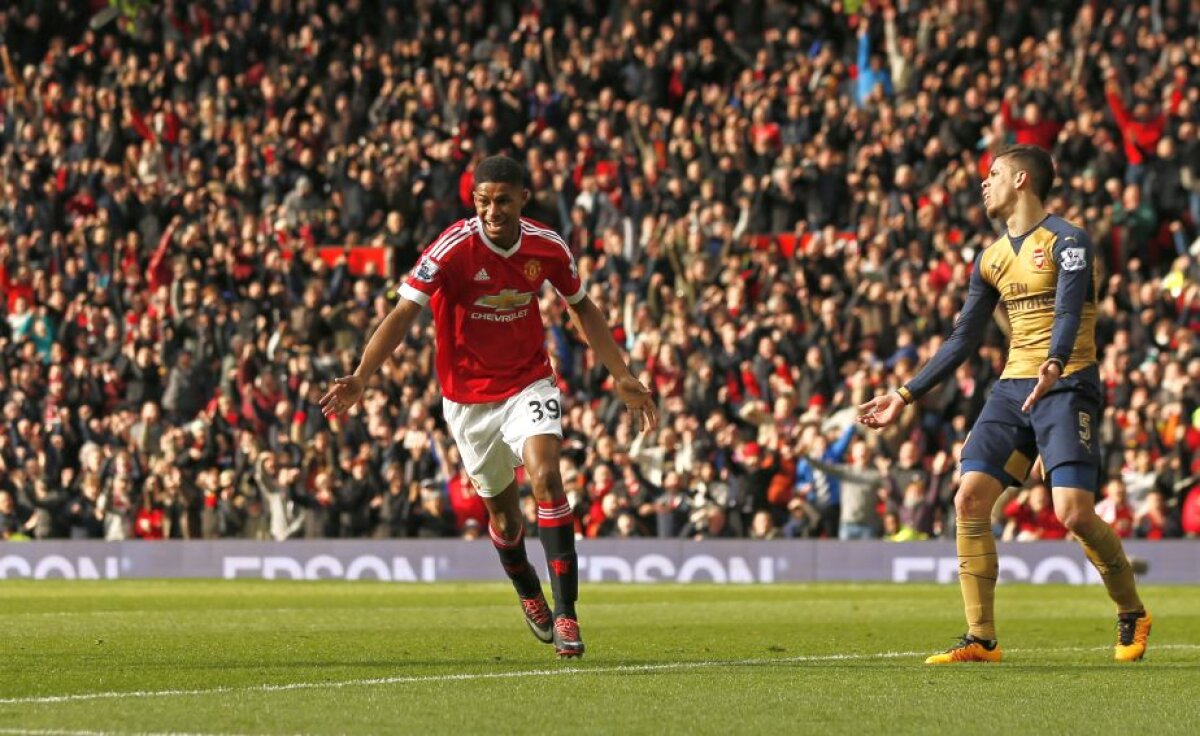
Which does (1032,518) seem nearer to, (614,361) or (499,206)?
(614,361)

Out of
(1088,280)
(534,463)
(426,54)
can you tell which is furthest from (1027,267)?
(426,54)

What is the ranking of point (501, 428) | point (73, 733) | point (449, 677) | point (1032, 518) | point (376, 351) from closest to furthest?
point (73, 733), point (449, 677), point (376, 351), point (501, 428), point (1032, 518)

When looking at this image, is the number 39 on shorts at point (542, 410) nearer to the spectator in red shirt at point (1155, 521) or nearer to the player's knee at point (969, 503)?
the player's knee at point (969, 503)

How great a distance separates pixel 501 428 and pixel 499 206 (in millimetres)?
1180

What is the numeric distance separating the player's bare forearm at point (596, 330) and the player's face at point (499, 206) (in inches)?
25.5

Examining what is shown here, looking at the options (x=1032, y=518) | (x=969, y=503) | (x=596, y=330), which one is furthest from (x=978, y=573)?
(x=1032, y=518)

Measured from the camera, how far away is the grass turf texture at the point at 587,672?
24.4 ft

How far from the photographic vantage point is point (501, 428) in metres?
10.7

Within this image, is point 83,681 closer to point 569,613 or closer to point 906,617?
point 569,613

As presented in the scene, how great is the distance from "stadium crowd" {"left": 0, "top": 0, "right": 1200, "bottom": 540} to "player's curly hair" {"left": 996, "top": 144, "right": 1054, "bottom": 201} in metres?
11.8

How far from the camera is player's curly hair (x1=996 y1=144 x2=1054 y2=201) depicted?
33.4 feet

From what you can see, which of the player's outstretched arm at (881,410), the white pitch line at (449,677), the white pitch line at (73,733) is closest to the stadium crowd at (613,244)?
the white pitch line at (449,677)

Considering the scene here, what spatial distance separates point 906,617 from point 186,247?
15479mm

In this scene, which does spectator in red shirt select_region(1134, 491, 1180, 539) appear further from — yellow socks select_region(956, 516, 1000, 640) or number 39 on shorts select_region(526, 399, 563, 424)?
number 39 on shorts select_region(526, 399, 563, 424)
